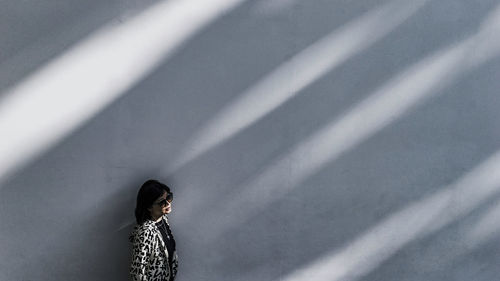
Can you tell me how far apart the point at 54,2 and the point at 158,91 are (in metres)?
1.10

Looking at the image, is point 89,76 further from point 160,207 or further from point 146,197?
point 160,207

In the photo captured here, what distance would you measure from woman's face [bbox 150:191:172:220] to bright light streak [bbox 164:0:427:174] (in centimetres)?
40

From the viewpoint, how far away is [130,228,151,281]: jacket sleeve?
392cm

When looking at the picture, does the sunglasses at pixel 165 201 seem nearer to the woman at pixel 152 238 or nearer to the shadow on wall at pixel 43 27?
the woman at pixel 152 238

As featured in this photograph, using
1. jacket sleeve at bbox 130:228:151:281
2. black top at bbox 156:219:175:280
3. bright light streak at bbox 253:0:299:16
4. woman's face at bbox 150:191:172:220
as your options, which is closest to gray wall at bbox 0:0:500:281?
bright light streak at bbox 253:0:299:16

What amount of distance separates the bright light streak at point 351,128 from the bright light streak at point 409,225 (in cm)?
79

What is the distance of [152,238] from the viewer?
3965mm

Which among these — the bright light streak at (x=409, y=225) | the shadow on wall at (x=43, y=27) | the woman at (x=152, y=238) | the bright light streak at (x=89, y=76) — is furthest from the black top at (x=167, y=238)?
the shadow on wall at (x=43, y=27)

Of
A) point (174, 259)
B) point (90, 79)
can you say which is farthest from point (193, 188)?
point (90, 79)

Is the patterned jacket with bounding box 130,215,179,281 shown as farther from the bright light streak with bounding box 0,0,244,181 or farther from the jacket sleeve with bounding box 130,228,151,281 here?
the bright light streak with bounding box 0,0,244,181

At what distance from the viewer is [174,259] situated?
13.8ft

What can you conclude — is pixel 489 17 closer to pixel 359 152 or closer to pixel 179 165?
pixel 359 152

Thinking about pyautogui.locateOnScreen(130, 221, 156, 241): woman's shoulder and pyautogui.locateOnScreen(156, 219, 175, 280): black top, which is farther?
pyautogui.locateOnScreen(156, 219, 175, 280): black top

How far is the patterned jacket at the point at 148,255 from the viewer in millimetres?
3930
